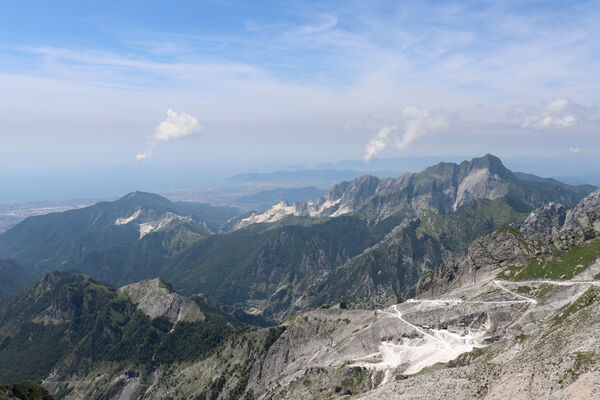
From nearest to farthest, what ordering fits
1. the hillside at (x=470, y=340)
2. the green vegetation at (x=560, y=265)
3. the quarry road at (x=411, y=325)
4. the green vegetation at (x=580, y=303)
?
the hillside at (x=470, y=340), the green vegetation at (x=580, y=303), the green vegetation at (x=560, y=265), the quarry road at (x=411, y=325)

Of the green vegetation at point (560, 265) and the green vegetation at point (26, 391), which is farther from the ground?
the green vegetation at point (560, 265)

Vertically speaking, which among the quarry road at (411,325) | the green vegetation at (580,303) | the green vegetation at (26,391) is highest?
the green vegetation at (580,303)

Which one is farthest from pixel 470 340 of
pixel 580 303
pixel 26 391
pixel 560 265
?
pixel 26 391

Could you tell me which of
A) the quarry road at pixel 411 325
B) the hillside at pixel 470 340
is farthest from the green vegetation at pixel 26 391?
the quarry road at pixel 411 325

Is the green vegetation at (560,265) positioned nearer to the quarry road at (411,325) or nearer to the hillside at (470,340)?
the hillside at (470,340)

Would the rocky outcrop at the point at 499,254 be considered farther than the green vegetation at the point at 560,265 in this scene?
Yes

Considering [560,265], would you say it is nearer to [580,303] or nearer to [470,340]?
[580,303]

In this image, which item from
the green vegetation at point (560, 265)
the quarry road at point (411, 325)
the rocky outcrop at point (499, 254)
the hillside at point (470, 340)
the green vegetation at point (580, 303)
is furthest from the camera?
the rocky outcrop at point (499, 254)
